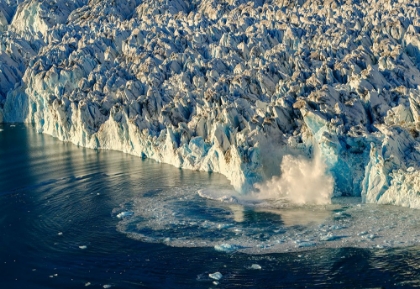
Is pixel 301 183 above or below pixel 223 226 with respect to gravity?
above

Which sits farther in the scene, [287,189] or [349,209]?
[287,189]

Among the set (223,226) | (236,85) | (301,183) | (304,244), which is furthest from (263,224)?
(236,85)

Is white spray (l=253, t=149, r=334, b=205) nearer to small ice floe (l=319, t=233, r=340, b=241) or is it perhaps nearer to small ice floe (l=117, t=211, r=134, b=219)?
small ice floe (l=319, t=233, r=340, b=241)

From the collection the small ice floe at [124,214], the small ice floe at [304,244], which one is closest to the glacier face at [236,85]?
the small ice floe at [304,244]

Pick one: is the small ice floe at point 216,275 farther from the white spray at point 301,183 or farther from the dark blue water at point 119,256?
the white spray at point 301,183

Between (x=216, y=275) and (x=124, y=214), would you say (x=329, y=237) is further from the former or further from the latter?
(x=124, y=214)

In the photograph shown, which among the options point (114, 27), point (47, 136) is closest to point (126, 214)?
point (47, 136)

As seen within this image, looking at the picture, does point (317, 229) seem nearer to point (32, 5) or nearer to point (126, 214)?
point (126, 214)
